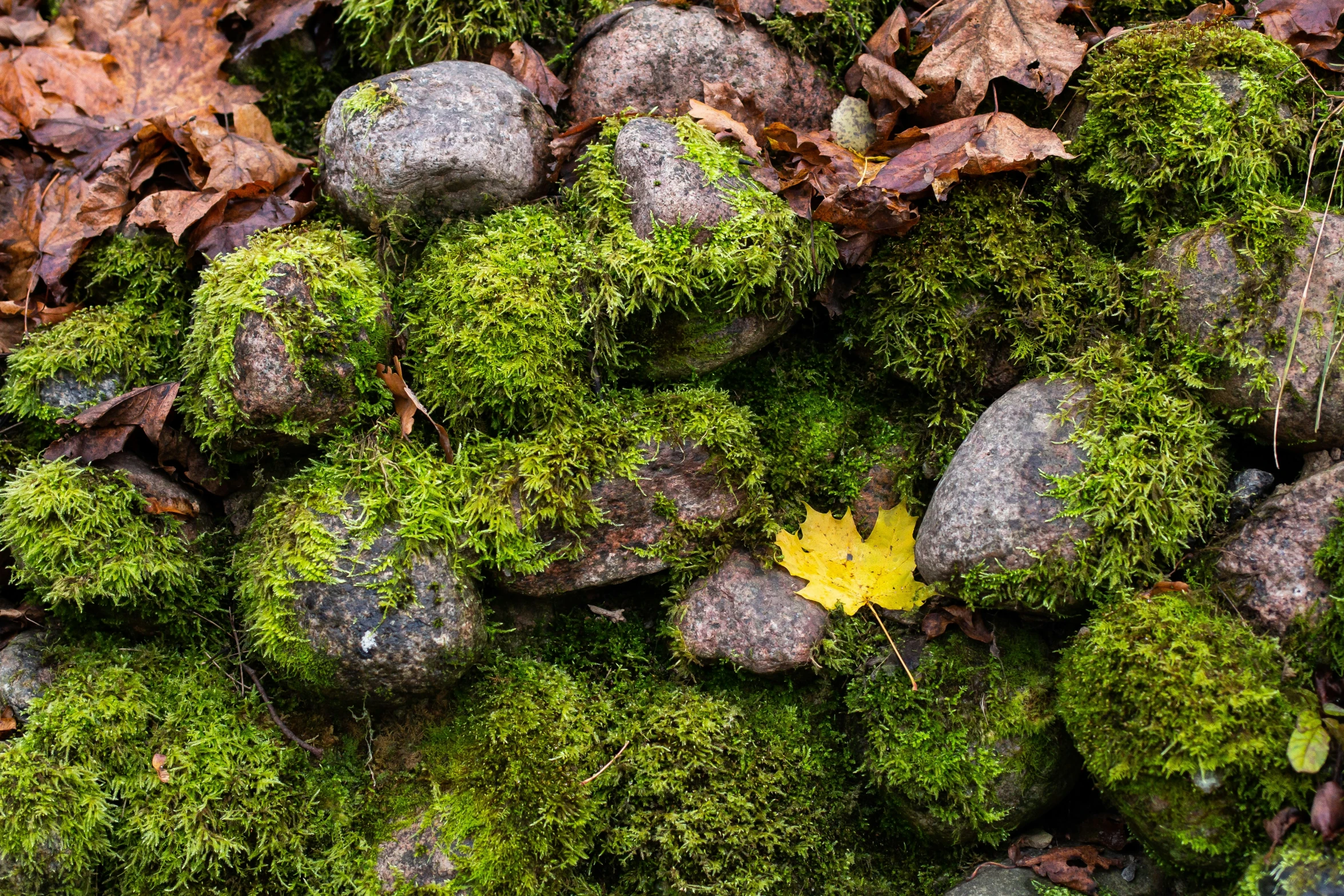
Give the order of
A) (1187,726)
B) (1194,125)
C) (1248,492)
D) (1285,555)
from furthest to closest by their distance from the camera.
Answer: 1. (1194,125)
2. (1248,492)
3. (1285,555)
4. (1187,726)

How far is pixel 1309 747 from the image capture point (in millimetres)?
2328

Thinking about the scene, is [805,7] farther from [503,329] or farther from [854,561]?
[854,561]

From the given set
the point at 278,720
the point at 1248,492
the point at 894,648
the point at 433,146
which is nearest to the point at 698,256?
the point at 433,146

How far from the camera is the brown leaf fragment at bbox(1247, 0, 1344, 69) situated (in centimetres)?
313

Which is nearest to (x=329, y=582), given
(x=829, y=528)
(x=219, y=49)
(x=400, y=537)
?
(x=400, y=537)

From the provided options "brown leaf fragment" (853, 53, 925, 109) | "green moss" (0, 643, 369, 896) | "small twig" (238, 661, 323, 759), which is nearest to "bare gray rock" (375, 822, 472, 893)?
"green moss" (0, 643, 369, 896)

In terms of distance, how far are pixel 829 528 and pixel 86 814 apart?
2.73 m

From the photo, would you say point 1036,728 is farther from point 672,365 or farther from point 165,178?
point 165,178

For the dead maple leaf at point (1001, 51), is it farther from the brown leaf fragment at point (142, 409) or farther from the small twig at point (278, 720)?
the small twig at point (278, 720)

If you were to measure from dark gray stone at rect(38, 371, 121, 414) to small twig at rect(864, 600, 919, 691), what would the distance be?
3013 mm

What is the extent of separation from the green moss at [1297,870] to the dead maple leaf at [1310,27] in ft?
8.94

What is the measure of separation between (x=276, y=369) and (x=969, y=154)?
8.73 ft

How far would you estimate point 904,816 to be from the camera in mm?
3057

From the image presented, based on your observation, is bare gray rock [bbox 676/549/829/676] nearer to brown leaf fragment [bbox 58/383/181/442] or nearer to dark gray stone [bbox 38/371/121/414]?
brown leaf fragment [bbox 58/383/181/442]
